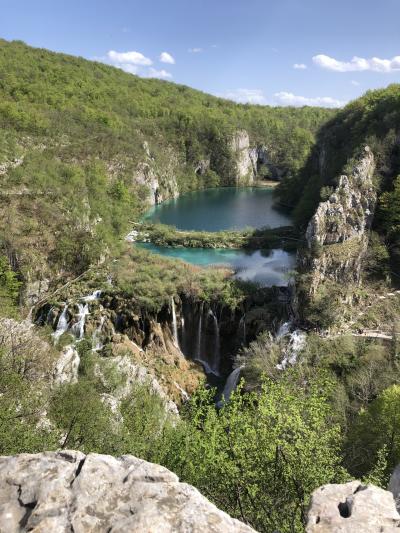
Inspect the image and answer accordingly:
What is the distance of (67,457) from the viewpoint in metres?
7.23

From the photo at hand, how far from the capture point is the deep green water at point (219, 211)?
227ft

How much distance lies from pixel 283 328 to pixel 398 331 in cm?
833

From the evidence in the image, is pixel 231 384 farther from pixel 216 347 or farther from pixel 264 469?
pixel 264 469

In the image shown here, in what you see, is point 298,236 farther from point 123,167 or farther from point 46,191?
point 123,167

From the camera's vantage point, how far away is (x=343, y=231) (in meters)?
36.5

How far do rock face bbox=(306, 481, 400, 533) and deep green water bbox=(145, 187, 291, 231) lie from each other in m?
59.6

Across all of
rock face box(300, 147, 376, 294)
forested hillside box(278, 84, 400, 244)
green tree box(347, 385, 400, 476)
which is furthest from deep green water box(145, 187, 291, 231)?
green tree box(347, 385, 400, 476)

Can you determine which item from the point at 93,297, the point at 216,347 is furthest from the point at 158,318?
the point at 93,297

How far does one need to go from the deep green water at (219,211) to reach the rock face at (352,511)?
59598mm

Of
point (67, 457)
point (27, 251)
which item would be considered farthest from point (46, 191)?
point (67, 457)

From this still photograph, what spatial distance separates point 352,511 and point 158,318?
2918 cm

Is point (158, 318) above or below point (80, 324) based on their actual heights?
above

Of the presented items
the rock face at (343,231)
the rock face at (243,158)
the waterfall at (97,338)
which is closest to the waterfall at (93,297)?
the waterfall at (97,338)

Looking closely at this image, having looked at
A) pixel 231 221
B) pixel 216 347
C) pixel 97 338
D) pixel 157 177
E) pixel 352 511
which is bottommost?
pixel 216 347
